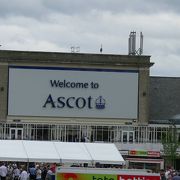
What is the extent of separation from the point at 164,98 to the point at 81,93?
9999mm

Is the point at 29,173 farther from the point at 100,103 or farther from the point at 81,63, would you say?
the point at 81,63

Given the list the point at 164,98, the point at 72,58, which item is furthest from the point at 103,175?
the point at 164,98

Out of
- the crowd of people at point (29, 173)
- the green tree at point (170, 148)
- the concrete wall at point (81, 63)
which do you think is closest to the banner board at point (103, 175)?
the crowd of people at point (29, 173)

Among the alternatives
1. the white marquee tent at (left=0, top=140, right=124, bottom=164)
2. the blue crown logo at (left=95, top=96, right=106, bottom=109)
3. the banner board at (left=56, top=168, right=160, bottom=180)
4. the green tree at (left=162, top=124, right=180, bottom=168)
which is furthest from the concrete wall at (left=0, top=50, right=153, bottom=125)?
the banner board at (left=56, top=168, right=160, bottom=180)

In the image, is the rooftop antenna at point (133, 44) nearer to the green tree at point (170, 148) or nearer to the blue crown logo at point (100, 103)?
the blue crown logo at point (100, 103)

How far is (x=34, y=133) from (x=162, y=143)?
39.4 feet

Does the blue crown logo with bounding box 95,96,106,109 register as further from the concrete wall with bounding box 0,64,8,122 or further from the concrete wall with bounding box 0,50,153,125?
the concrete wall with bounding box 0,64,8,122

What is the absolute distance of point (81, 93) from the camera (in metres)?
79.8

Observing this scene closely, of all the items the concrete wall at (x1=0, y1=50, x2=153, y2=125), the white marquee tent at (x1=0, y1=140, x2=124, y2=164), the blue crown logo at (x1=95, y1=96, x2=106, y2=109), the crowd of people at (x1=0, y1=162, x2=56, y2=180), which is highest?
Answer: the concrete wall at (x1=0, y1=50, x2=153, y2=125)

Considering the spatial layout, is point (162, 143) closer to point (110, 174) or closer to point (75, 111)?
point (75, 111)

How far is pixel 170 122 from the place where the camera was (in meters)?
80.8

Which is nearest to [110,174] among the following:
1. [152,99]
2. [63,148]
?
[63,148]

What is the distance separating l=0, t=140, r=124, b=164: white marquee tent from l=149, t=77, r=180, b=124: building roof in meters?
39.4

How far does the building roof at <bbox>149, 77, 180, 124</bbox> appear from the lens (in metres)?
83.3
